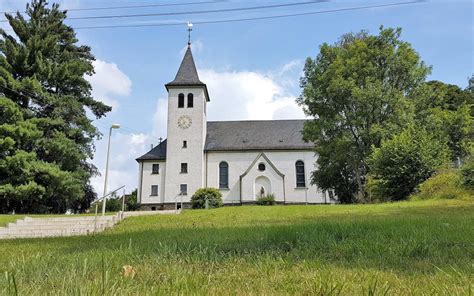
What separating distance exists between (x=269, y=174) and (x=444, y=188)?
2515cm

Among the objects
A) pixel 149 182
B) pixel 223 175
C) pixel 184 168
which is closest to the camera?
pixel 184 168

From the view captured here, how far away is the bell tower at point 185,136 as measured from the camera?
42.8 meters

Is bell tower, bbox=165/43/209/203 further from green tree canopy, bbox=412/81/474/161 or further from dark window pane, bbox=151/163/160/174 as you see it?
green tree canopy, bbox=412/81/474/161

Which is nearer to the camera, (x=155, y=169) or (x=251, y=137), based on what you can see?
(x=155, y=169)

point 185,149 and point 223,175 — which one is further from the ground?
point 185,149

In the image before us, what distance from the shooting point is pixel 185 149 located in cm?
4372

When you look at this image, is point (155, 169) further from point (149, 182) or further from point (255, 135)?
point (255, 135)

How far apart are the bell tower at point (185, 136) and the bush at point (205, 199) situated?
13.2ft

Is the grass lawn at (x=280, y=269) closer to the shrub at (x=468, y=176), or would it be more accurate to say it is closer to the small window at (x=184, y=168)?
the shrub at (x=468, y=176)

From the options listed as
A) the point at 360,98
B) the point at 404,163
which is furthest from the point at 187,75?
the point at 404,163

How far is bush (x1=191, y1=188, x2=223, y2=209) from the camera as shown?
3761 cm

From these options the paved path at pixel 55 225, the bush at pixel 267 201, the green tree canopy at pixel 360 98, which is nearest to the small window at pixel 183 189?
the bush at pixel 267 201

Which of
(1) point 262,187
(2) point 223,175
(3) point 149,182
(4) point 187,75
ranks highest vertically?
(4) point 187,75

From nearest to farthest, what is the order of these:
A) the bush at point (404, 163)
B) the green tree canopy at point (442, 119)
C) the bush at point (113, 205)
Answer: the bush at point (404, 163) < the green tree canopy at point (442, 119) < the bush at point (113, 205)
